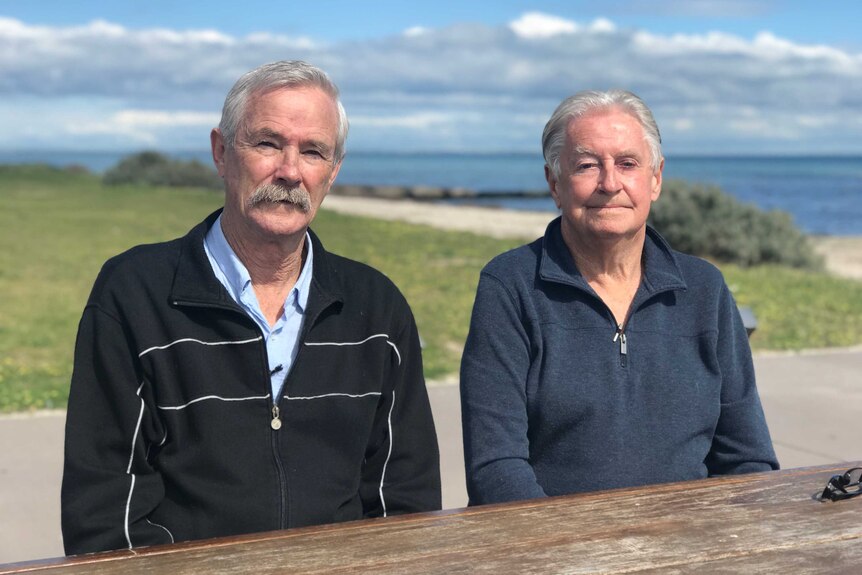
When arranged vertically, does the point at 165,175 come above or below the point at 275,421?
above

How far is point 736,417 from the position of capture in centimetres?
313

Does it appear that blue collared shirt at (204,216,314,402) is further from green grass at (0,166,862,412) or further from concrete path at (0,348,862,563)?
green grass at (0,166,862,412)

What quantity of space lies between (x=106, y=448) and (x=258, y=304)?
522 mm

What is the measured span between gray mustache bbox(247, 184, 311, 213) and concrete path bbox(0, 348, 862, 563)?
97.1 inches

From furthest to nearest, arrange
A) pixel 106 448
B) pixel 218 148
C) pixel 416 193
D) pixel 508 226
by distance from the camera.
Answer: pixel 416 193, pixel 508 226, pixel 218 148, pixel 106 448

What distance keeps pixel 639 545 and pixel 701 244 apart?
1411 centimetres

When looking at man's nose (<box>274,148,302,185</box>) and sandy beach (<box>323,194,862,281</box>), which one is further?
sandy beach (<box>323,194,862,281</box>)

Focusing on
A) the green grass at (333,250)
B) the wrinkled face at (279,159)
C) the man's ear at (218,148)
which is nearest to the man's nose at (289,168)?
the wrinkled face at (279,159)

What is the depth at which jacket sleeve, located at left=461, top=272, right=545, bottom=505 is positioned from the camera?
290 centimetres

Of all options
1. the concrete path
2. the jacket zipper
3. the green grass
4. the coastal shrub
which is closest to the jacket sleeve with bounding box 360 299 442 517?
the jacket zipper

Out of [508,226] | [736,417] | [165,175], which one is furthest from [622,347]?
[165,175]

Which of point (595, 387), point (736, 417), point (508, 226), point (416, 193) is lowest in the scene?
point (508, 226)

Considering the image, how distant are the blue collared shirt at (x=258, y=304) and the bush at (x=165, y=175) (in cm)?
3337

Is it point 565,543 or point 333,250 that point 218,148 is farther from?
point 333,250
